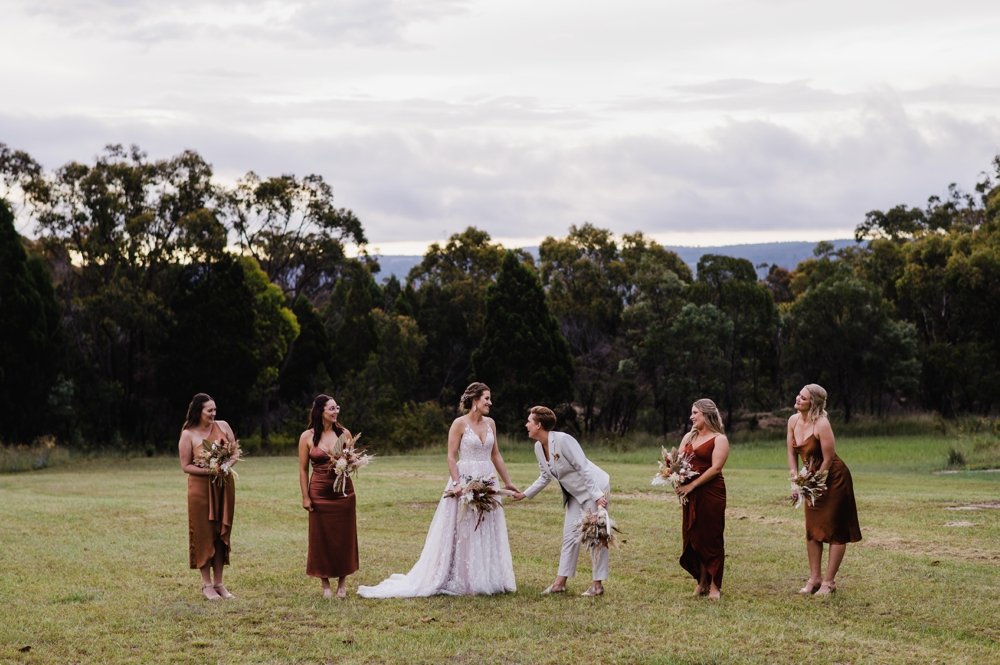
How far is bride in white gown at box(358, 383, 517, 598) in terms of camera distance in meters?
14.1

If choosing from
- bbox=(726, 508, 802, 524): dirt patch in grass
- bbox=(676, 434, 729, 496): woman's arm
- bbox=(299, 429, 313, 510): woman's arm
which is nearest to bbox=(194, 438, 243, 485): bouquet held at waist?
bbox=(299, 429, 313, 510): woman's arm

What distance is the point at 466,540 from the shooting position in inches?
558

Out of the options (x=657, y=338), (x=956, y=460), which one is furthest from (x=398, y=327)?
(x=956, y=460)

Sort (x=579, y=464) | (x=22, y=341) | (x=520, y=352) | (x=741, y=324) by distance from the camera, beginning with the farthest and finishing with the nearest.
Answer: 1. (x=741, y=324)
2. (x=520, y=352)
3. (x=22, y=341)
4. (x=579, y=464)

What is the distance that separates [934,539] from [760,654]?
29.0ft

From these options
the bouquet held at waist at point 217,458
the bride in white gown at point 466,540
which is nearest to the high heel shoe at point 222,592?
the bouquet held at waist at point 217,458

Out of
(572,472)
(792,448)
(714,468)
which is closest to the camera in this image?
(714,468)

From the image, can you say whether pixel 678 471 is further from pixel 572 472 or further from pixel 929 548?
pixel 929 548

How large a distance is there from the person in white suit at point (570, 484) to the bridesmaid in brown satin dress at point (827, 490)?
2.22m

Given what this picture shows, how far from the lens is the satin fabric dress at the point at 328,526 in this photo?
14.1m

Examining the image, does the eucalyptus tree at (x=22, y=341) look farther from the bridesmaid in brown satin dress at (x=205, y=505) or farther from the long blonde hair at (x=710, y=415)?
the long blonde hair at (x=710, y=415)

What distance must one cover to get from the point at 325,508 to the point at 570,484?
276 cm

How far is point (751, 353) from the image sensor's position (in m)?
61.6

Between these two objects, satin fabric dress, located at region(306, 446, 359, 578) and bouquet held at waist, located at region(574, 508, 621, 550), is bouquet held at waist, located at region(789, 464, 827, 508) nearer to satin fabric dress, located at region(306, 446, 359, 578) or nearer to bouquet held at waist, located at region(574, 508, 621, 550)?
bouquet held at waist, located at region(574, 508, 621, 550)
